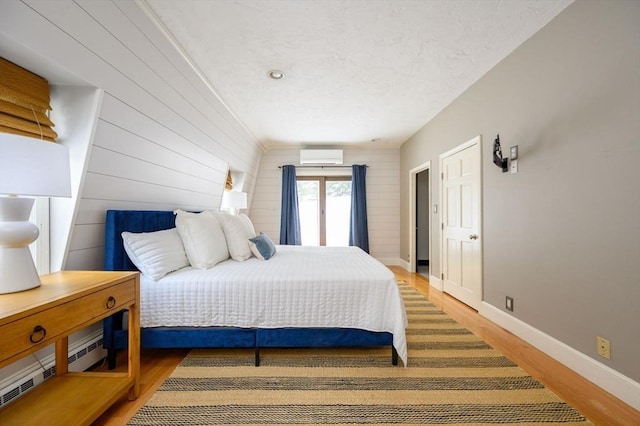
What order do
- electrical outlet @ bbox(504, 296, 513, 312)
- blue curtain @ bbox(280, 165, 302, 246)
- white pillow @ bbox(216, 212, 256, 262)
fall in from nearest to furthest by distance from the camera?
electrical outlet @ bbox(504, 296, 513, 312), white pillow @ bbox(216, 212, 256, 262), blue curtain @ bbox(280, 165, 302, 246)

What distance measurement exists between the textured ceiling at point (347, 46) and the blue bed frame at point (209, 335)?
1549mm

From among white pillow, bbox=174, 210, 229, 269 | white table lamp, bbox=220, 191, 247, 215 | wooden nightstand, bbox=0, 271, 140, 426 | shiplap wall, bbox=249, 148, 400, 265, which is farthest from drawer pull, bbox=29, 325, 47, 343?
shiplap wall, bbox=249, 148, 400, 265

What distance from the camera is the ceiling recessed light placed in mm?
2395

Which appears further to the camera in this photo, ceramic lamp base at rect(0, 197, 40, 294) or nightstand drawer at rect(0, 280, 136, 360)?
ceramic lamp base at rect(0, 197, 40, 294)

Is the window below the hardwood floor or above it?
above

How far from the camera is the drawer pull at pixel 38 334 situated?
35.4 inches

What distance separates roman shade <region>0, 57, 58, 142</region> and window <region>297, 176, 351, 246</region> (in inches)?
163

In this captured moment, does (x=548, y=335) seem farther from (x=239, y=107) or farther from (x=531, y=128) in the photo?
(x=239, y=107)

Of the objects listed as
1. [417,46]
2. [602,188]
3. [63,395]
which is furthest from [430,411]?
[417,46]

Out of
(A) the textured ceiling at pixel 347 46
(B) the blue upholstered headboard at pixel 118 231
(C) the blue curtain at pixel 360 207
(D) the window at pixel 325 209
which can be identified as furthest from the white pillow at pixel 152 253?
(C) the blue curtain at pixel 360 207

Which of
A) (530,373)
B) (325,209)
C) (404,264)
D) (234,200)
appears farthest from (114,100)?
(404,264)

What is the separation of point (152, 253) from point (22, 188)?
893mm

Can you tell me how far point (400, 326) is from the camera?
1.66 metres

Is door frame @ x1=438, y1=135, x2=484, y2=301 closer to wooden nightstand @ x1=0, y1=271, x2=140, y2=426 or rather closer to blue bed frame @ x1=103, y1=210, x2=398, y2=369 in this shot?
blue bed frame @ x1=103, y1=210, x2=398, y2=369
